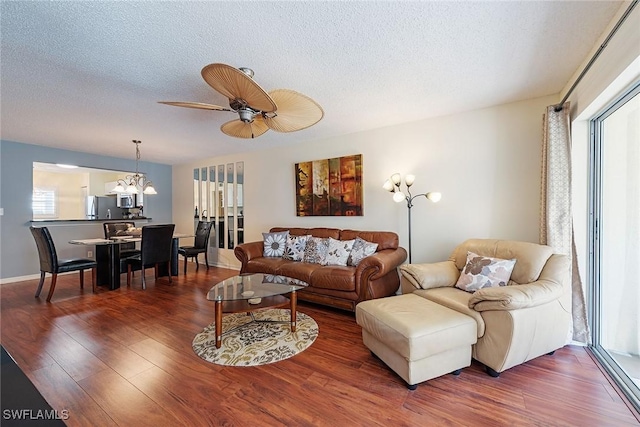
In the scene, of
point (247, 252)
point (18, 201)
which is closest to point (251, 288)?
point (247, 252)

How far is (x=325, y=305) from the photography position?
3309mm

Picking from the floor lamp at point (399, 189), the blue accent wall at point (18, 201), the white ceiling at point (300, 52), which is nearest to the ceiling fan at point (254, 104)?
the white ceiling at point (300, 52)

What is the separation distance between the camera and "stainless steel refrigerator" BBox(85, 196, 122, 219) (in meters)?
6.07

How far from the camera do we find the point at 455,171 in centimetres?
328

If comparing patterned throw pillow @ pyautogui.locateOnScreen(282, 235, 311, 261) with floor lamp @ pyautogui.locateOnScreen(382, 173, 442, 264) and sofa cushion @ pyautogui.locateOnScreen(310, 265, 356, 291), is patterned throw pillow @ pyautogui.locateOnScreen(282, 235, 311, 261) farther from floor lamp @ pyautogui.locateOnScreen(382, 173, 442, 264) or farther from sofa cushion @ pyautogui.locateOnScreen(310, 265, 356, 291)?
floor lamp @ pyautogui.locateOnScreen(382, 173, 442, 264)

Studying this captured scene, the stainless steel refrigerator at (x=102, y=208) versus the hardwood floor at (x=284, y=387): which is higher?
→ the stainless steel refrigerator at (x=102, y=208)

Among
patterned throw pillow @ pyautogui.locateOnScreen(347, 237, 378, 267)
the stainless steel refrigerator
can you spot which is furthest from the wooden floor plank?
the stainless steel refrigerator

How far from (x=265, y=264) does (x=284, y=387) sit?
2008 millimetres

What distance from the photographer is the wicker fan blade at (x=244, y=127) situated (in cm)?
241

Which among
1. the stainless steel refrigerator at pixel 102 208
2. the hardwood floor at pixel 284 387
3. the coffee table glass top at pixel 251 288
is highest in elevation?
the stainless steel refrigerator at pixel 102 208

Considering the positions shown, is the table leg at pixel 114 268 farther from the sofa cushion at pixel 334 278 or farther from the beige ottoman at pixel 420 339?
the beige ottoman at pixel 420 339

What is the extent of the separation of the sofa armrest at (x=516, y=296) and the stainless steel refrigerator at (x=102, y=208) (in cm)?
740

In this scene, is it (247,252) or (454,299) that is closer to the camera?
(454,299)

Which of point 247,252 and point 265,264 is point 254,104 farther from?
point 247,252
